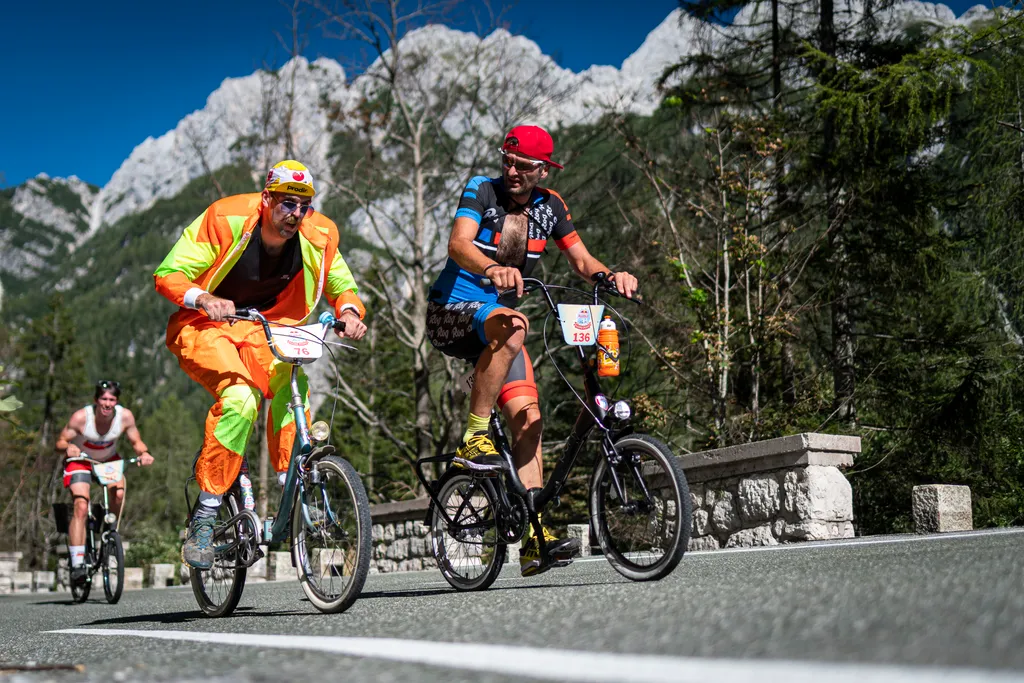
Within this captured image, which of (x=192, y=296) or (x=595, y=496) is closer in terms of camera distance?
(x=595, y=496)

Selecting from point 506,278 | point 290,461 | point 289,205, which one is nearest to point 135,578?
point 290,461

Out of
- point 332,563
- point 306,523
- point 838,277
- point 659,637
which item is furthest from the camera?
point 838,277

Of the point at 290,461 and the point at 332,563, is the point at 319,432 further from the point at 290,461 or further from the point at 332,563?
the point at 332,563

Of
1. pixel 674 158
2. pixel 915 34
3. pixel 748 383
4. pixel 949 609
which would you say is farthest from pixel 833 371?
pixel 949 609

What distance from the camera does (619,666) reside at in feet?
6.19

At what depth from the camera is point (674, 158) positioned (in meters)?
15.1

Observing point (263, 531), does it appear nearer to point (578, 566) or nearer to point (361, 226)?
point (578, 566)

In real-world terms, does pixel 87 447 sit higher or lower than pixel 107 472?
higher

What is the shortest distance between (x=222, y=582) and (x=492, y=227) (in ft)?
7.27

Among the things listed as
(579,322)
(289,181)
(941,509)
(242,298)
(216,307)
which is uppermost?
(289,181)

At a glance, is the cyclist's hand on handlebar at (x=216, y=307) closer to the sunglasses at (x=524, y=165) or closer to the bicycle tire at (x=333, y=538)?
the bicycle tire at (x=333, y=538)

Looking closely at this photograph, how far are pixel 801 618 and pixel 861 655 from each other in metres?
0.42

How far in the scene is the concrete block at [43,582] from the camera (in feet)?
65.1

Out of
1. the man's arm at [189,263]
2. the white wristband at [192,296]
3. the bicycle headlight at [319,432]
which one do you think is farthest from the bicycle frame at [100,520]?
the bicycle headlight at [319,432]
